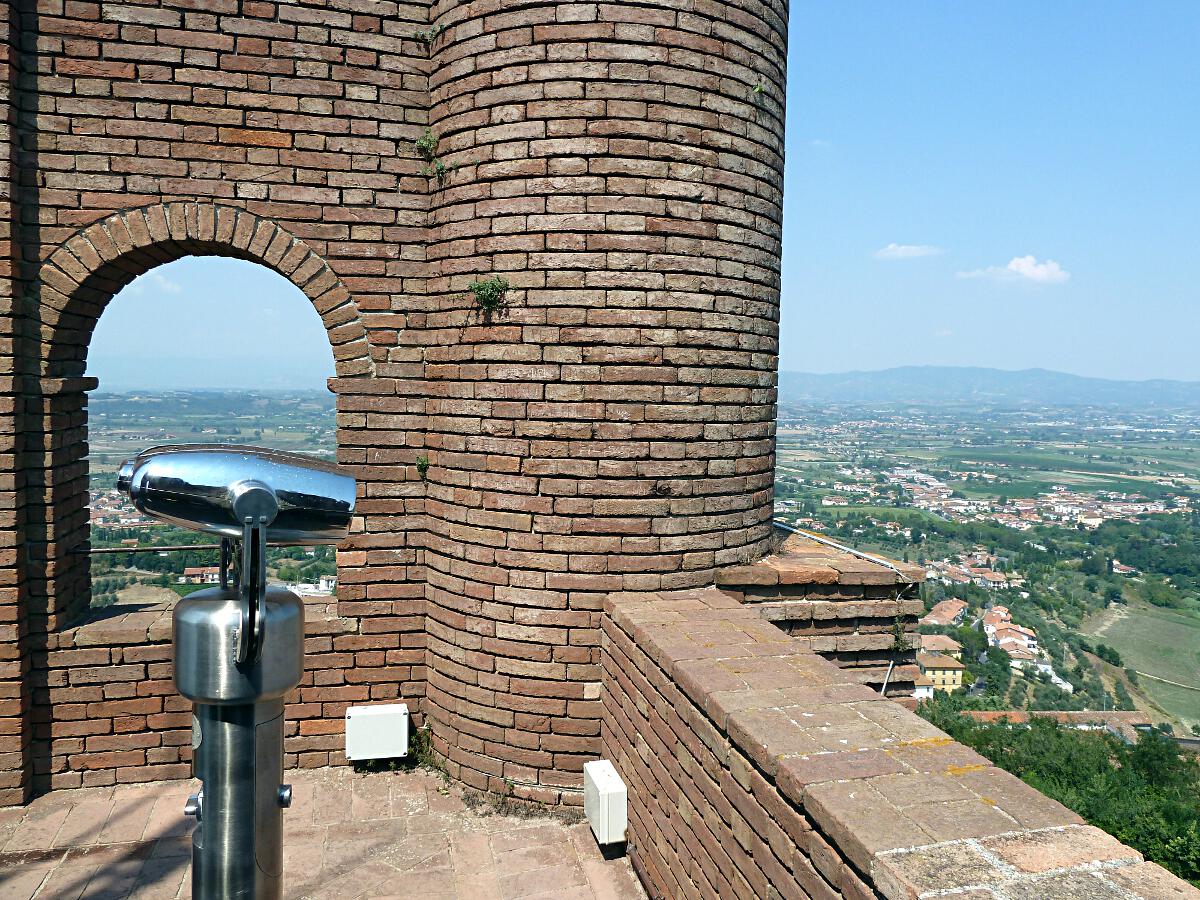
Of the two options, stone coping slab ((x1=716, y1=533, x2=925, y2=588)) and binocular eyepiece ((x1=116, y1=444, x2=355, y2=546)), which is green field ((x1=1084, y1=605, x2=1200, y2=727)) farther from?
binocular eyepiece ((x1=116, y1=444, x2=355, y2=546))

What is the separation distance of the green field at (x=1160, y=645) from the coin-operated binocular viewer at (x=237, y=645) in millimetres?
51896

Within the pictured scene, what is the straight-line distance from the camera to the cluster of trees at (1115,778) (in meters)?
8.89

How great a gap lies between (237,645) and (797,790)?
178 centimetres

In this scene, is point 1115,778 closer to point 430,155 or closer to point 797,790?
point 797,790

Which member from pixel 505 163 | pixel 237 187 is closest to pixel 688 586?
pixel 505 163

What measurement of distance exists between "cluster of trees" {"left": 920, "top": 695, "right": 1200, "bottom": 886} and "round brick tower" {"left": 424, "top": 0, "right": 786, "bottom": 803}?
453 cm

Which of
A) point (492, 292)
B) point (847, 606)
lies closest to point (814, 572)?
point (847, 606)

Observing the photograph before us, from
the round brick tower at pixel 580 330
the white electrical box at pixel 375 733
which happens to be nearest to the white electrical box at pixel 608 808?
the round brick tower at pixel 580 330

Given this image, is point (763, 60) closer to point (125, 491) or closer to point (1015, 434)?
point (125, 491)

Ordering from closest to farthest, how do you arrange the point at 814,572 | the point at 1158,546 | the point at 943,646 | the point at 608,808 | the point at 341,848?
the point at 608,808 → the point at 341,848 → the point at 814,572 → the point at 943,646 → the point at 1158,546

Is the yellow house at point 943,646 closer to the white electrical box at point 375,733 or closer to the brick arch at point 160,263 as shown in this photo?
the white electrical box at point 375,733

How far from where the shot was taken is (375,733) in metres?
5.54

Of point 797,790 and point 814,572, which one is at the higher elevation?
point 814,572

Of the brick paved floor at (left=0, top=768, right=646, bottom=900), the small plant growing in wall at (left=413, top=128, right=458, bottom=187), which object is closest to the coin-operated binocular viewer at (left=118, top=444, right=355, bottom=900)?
the brick paved floor at (left=0, top=768, right=646, bottom=900)
